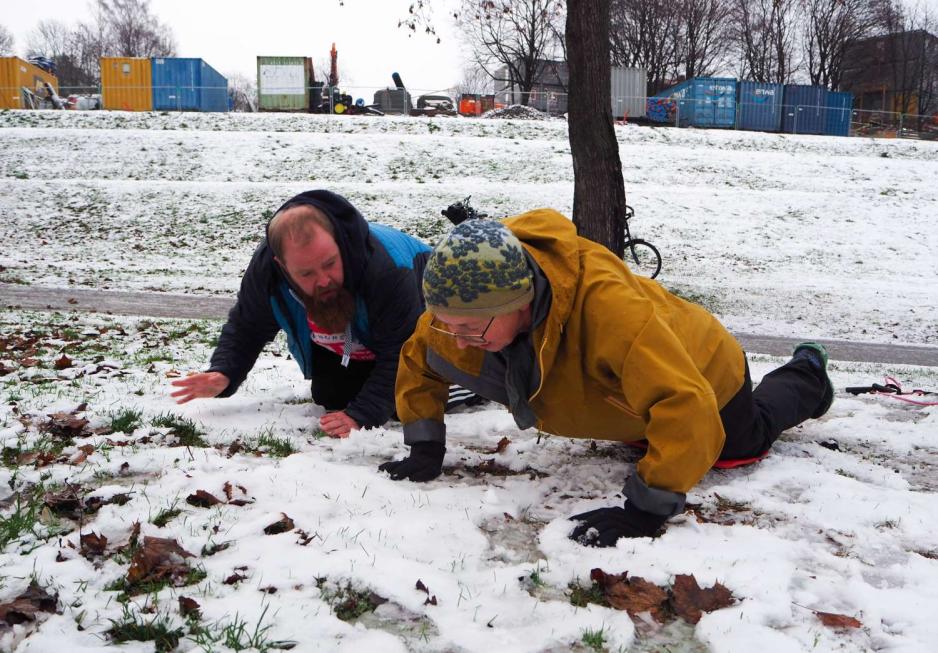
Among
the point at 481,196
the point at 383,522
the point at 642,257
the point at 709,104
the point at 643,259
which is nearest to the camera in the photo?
the point at 383,522

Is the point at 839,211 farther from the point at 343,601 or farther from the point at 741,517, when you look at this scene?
the point at 343,601

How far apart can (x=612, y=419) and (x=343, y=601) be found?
4.26 ft

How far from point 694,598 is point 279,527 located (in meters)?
1.40

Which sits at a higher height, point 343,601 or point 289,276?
point 289,276

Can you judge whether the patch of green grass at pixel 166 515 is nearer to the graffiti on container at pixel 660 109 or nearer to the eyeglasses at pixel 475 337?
the eyeglasses at pixel 475 337

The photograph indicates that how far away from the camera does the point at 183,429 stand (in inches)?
141

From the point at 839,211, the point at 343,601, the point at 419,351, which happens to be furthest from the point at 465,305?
the point at 839,211

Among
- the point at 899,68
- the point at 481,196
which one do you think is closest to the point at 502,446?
the point at 481,196

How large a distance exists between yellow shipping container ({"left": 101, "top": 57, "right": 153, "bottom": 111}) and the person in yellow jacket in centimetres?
3270

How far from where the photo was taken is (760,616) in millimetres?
2004

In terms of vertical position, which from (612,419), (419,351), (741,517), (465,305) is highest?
(465,305)

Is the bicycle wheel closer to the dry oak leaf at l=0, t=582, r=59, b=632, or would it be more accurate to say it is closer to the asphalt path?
the asphalt path

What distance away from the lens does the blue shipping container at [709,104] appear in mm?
31234

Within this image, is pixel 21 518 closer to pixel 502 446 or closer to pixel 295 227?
pixel 295 227
